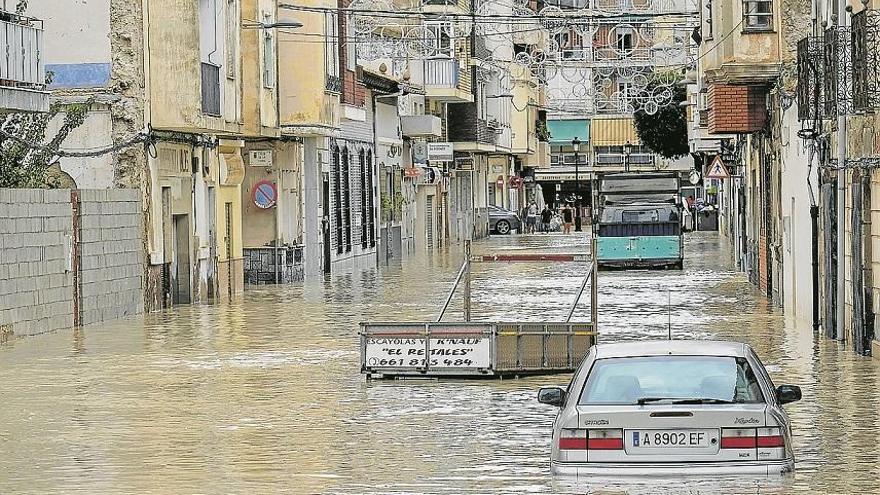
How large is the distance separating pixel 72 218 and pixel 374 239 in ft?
95.9

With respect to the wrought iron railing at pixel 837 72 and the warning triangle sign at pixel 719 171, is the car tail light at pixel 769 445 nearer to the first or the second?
the wrought iron railing at pixel 837 72

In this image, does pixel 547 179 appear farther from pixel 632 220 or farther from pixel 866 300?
pixel 866 300

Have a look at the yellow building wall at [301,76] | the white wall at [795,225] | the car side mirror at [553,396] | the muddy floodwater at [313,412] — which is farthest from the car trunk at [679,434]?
the yellow building wall at [301,76]

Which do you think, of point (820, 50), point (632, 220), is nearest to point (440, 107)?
point (632, 220)

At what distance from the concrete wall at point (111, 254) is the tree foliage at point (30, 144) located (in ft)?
3.29

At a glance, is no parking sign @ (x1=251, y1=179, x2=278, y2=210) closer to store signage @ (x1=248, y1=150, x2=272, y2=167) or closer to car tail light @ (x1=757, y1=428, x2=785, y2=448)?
store signage @ (x1=248, y1=150, x2=272, y2=167)

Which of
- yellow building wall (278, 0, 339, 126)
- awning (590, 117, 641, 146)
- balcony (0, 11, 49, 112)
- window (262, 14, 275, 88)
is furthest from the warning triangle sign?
awning (590, 117, 641, 146)

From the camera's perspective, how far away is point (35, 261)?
30719 millimetres

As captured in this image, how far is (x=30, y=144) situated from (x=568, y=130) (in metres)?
102

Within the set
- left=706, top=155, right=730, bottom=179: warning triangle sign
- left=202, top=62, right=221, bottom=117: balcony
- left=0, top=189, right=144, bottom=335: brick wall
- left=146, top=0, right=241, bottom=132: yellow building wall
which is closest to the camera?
left=0, top=189, right=144, bottom=335: brick wall

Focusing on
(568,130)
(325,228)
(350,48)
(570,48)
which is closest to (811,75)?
(325,228)

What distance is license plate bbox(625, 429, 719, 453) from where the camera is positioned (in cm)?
1162

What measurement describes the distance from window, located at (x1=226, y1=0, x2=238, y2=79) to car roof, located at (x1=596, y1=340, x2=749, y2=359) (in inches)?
1127

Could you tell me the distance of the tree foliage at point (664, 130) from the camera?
109 metres
